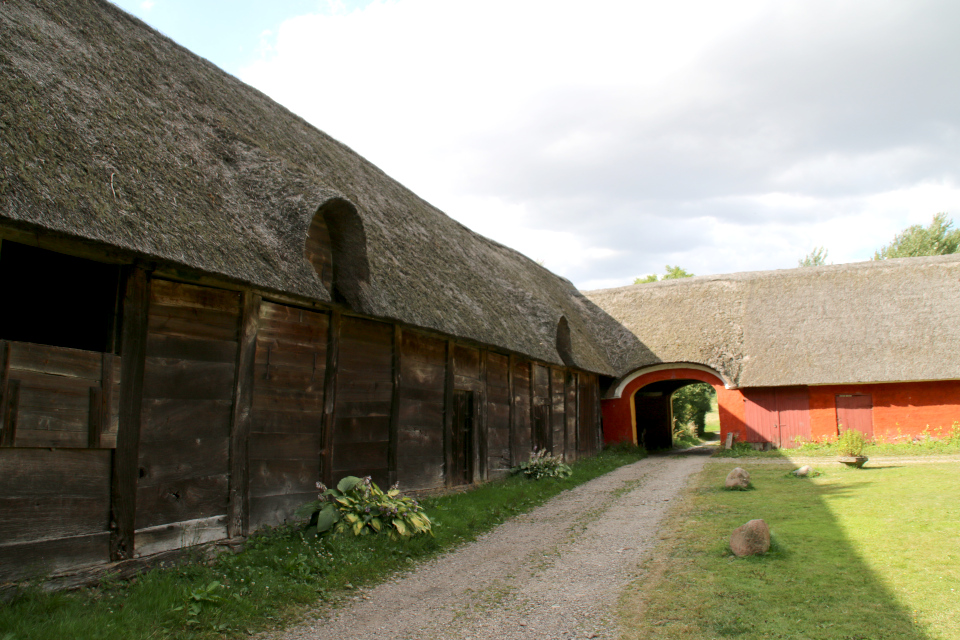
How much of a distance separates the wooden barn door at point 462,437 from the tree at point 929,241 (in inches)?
1444

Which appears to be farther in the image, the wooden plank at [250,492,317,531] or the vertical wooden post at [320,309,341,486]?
the vertical wooden post at [320,309,341,486]

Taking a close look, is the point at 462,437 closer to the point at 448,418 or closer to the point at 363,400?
the point at 448,418

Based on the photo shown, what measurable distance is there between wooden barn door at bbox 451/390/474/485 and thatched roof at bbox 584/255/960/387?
1181 cm

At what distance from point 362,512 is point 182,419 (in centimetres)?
226

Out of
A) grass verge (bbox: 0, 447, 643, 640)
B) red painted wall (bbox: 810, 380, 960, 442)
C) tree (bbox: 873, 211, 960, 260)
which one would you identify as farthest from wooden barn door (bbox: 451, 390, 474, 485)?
tree (bbox: 873, 211, 960, 260)

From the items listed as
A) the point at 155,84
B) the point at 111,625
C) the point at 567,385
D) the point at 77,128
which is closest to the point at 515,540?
the point at 111,625

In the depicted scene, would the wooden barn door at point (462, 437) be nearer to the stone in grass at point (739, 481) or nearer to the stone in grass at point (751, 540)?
the stone in grass at point (739, 481)

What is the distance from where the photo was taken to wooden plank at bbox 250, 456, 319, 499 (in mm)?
7027

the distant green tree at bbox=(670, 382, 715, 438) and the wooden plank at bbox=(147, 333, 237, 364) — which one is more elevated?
the wooden plank at bbox=(147, 333, 237, 364)

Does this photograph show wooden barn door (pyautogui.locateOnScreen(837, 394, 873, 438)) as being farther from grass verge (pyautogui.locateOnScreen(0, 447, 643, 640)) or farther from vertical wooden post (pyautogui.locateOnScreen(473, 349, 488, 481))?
grass verge (pyautogui.locateOnScreen(0, 447, 643, 640))

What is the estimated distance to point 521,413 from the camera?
1438cm

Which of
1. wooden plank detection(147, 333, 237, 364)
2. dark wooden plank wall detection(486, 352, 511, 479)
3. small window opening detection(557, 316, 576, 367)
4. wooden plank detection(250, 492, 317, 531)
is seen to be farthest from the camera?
small window opening detection(557, 316, 576, 367)

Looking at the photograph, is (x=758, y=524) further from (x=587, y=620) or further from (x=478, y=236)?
(x=478, y=236)

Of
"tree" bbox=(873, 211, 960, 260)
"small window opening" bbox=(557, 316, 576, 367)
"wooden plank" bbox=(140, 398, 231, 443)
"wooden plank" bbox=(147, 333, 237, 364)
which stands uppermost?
"tree" bbox=(873, 211, 960, 260)
